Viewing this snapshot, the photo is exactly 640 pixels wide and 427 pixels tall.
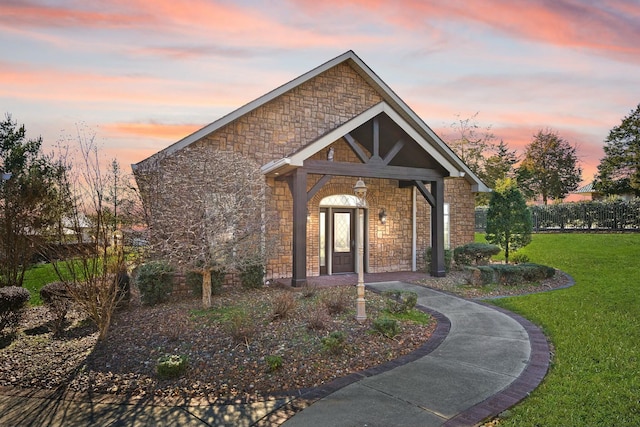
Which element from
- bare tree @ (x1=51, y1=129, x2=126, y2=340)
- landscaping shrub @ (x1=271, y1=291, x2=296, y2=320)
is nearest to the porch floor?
landscaping shrub @ (x1=271, y1=291, x2=296, y2=320)

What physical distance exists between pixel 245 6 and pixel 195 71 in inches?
130

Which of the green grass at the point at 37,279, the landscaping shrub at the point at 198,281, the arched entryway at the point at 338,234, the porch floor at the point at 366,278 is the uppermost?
the arched entryway at the point at 338,234

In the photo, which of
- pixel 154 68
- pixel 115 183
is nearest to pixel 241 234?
pixel 115 183

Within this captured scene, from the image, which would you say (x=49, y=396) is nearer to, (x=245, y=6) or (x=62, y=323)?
(x=62, y=323)

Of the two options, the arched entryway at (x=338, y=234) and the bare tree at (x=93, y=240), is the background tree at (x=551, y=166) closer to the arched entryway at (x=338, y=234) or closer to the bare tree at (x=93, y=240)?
the arched entryway at (x=338, y=234)

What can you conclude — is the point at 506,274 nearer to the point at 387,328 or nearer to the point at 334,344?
the point at 387,328

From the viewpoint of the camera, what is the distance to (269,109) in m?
11.9

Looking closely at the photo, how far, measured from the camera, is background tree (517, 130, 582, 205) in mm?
48250

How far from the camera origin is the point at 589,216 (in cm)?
2380

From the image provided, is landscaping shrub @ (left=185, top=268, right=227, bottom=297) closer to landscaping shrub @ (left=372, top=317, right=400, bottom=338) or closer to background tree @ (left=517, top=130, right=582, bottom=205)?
landscaping shrub @ (left=372, top=317, right=400, bottom=338)

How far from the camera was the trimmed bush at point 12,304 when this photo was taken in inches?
304

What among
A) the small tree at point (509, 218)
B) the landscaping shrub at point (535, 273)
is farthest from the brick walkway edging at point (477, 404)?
the small tree at point (509, 218)

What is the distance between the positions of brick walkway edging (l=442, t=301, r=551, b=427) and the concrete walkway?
10 millimetres

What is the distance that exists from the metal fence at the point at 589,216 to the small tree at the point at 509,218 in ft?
27.7
